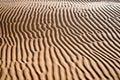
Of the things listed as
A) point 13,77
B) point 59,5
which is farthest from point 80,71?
point 59,5

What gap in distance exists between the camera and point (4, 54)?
17.2 feet

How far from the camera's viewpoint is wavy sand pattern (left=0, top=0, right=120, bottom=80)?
4410 millimetres

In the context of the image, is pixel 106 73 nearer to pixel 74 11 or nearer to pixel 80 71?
pixel 80 71

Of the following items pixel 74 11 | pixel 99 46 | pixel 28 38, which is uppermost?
pixel 74 11

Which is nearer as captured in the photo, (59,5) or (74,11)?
(74,11)

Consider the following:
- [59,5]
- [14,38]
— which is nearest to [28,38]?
[14,38]

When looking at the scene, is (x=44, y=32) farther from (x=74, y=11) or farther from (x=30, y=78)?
(x=30, y=78)

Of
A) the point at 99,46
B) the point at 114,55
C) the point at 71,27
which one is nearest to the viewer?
the point at 114,55

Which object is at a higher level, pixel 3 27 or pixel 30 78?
pixel 3 27

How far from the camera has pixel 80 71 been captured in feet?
14.4

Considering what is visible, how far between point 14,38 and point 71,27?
66.3 inches

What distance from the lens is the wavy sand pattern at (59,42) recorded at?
4410 millimetres

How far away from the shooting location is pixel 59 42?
19.1ft

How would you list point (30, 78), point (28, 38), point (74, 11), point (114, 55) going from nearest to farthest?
point (30, 78), point (114, 55), point (28, 38), point (74, 11)
